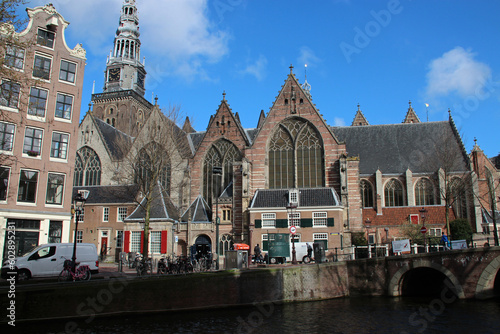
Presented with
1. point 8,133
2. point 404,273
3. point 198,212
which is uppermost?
point 8,133

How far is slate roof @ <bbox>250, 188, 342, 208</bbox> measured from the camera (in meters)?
35.1

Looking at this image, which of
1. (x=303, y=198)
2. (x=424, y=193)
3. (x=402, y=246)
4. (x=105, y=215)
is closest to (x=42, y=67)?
(x=105, y=215)

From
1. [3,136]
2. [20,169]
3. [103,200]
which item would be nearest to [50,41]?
[3,136]

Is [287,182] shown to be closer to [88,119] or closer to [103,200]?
[103,200]

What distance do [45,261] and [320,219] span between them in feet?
69.9

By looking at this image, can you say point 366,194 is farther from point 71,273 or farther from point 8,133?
point 8,133

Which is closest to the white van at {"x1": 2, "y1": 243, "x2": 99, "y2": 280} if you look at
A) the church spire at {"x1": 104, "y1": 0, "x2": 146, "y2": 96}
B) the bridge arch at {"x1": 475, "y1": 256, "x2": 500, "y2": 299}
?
the bridge arch at {"x1": 475, "y1": 256, "x2": 500, "y2": 299}

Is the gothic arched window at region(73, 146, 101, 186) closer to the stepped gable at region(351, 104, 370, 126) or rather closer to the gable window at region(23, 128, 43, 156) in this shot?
the gable window at region(23, 128, 43, 156)

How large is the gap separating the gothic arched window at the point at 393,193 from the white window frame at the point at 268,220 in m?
15.9

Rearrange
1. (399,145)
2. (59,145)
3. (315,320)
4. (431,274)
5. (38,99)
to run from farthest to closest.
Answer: (399,145) < (431,274) < (59,145) < (38,99) < (315,320)

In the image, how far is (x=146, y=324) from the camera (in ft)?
58.1

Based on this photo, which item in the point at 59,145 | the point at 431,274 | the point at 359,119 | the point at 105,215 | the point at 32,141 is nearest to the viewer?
the point at 32,141

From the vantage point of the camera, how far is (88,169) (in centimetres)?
4619

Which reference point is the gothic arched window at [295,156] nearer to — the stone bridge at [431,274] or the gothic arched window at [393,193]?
the gothic arched window at [393,193]
